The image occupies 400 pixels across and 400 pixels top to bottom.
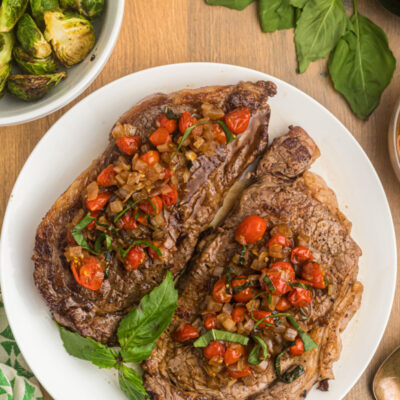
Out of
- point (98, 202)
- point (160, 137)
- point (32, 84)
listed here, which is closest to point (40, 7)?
point (32, 84)

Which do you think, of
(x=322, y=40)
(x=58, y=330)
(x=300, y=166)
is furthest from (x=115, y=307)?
(x=322, y=40)

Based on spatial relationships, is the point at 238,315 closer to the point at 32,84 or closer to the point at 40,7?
the point at 32,84

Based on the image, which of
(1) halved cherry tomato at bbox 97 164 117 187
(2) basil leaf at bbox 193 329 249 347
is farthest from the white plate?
(2) basil leaf at bbox 193 329 249 347

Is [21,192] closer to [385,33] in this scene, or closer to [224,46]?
[224,46]

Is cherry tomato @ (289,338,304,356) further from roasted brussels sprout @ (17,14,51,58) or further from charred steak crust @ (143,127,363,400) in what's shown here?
roasted brussels sprout @ (17,14,51,58)

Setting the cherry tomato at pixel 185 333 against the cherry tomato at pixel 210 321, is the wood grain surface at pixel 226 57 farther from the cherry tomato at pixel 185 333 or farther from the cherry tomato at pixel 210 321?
the cherry tomato at pixel 185 333

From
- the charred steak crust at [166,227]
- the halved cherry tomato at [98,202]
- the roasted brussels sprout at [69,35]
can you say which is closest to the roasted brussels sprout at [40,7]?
the roasted brussels sprout at [69,35]
